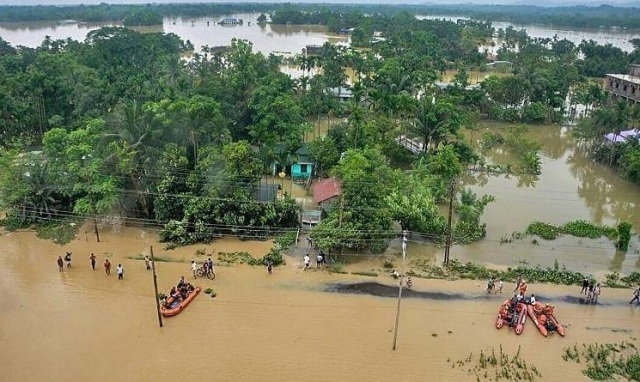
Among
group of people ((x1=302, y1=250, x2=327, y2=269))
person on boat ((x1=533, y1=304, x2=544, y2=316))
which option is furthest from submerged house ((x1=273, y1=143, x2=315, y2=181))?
person on boat ((x1=533, y1=304, x2=544, y2=316))

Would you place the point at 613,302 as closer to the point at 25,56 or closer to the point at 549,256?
the point at 549,256

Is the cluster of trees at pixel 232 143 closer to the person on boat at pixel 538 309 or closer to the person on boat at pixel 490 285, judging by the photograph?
the person on boat at pixel 490 285

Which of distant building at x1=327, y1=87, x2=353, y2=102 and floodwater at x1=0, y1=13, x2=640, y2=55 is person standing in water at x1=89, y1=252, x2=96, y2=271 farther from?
floodwater at x1=0, y1=13, x2=640, y2=55

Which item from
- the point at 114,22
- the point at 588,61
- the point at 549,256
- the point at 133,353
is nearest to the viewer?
the point at 133,353

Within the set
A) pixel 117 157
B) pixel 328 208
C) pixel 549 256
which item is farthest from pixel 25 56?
pixel 549 256

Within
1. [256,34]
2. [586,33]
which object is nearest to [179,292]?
[256,34]

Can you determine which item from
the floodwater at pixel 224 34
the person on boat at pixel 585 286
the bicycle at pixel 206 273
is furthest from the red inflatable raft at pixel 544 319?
the floodwater at pixel 224 34
